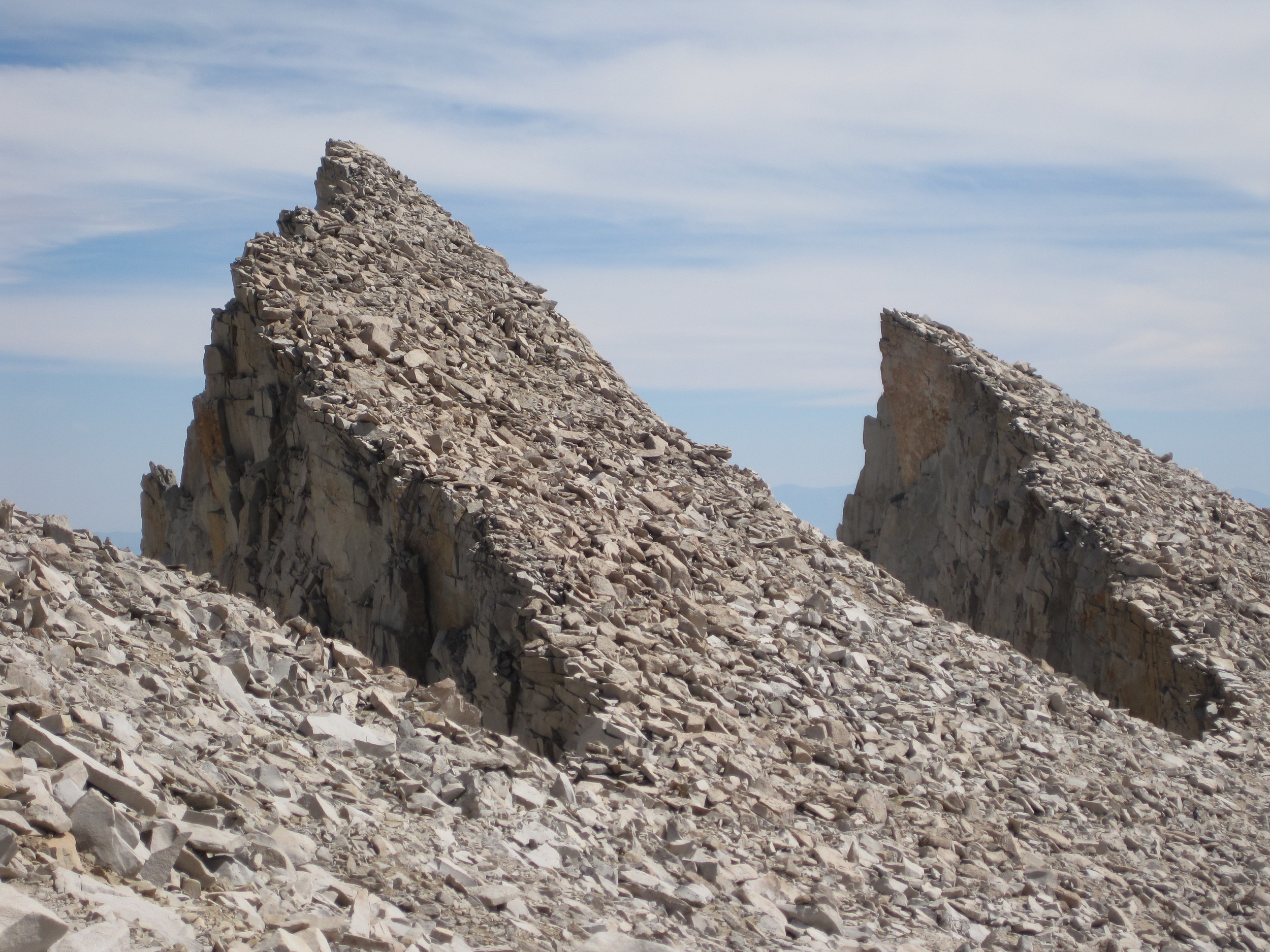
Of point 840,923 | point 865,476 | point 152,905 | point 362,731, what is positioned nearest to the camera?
point 152,905

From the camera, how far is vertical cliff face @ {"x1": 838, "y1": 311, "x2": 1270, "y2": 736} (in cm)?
2109

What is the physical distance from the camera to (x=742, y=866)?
31.4 feet

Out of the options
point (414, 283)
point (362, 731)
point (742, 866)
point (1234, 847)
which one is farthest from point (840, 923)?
point (414, 283)

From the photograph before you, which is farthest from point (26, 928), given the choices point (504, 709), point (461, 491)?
point (461, 491)

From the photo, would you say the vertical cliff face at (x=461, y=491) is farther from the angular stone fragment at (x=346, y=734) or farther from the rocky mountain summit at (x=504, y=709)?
the angular stone fragment at (x=346, y=734)

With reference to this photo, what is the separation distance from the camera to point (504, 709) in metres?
13.7

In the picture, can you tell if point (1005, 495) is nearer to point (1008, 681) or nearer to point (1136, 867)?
point (1008, 681)

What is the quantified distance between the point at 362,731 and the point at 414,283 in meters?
12.6

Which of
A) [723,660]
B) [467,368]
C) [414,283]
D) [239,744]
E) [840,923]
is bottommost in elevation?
[840,923]

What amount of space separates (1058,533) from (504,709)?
15.7m

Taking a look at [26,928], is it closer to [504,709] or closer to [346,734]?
[346,734]

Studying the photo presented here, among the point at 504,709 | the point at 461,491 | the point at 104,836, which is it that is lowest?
the point at 104,836

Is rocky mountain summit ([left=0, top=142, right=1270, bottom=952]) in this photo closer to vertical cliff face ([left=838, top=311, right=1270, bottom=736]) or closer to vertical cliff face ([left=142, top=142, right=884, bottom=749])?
vertical cliff face ([left=142, top=142, right=884, bottom=749])

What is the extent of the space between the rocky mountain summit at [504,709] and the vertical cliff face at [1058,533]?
381 centimetres
